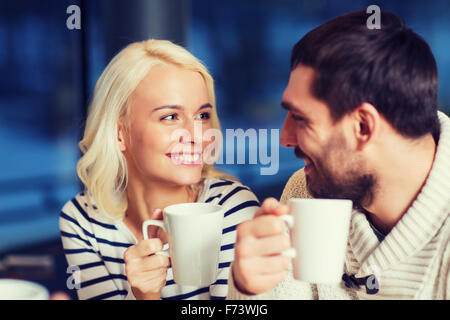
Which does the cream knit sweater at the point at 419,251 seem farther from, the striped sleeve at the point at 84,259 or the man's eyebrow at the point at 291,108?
the striped sleeve at the point at 84,259

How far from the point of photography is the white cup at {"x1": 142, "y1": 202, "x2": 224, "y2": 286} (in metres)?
0.72

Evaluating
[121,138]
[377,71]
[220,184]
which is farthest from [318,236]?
[121,138]

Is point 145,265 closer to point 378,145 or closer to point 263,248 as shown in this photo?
point 263,248

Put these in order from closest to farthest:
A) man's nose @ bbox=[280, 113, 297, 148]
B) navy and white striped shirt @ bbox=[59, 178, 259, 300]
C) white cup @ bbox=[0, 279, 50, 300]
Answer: white cup @ bbox=[0, 279, 50, 300] < man's nose @ bbox=[280, 113, 297, 148] < navy and white striped shirt @ bbox=[59, 178, 259, 300]

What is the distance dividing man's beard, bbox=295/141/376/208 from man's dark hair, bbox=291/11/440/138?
0.08 m

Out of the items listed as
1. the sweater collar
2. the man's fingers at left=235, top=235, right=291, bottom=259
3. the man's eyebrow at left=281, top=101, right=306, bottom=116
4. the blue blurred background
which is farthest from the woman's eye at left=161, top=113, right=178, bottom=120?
the sweater collar

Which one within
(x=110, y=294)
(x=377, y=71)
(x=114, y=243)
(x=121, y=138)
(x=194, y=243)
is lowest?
(x=110, y=294)

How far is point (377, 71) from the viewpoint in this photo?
0.73 metres

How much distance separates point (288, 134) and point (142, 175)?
0.32m

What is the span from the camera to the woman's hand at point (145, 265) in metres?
0.80

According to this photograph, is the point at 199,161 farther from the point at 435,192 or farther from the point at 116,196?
the point at 435,192

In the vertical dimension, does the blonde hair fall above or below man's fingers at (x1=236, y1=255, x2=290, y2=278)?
above

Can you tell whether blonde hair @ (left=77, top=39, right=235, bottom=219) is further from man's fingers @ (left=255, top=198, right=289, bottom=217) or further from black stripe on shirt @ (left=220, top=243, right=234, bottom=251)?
man's fingers @ (left=255, top=198, right=289, bottom=217)
